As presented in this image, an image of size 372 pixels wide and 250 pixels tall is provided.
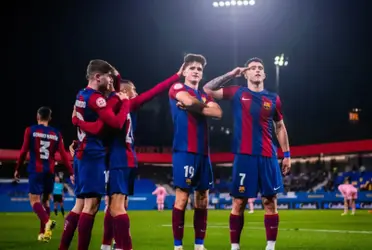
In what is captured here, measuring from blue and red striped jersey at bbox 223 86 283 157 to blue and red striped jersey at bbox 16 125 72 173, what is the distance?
3926 mm

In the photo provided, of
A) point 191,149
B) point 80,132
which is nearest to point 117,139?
point 80,132

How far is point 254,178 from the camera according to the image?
23.5 feet

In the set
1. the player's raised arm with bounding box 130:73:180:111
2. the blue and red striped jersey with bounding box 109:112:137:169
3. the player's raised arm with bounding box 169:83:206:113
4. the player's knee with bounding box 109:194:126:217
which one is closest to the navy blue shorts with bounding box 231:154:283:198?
the player's raised arm with bounding box 169:83:206:113

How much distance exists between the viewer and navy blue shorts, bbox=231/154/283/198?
7.16 meters

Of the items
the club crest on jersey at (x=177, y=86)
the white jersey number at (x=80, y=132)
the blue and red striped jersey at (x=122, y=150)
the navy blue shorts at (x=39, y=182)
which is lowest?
the navy blue shorts at (x=39, y=182)

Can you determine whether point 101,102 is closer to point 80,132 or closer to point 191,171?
point 80,132

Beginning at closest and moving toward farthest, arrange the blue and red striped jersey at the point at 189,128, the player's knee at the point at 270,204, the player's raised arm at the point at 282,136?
1. the blue and red striped jersey at the point at 189,128
2. the player's knee at the point at 270,204
3. the player's raised arm at the point at 282,136

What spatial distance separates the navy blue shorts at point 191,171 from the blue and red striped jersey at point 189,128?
83 millimetres

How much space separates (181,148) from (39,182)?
4269 millimetres

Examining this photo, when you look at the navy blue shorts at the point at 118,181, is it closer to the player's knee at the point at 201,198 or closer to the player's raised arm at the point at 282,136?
the player's knee at the point at 201,198

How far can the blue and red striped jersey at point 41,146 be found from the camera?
32.4 ft

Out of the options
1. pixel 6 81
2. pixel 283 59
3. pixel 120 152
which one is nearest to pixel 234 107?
pixel 120 152

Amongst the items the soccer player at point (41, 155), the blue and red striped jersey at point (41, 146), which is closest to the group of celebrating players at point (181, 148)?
the soccer player at point (41, 155)

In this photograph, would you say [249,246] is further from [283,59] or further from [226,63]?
[226,63]
